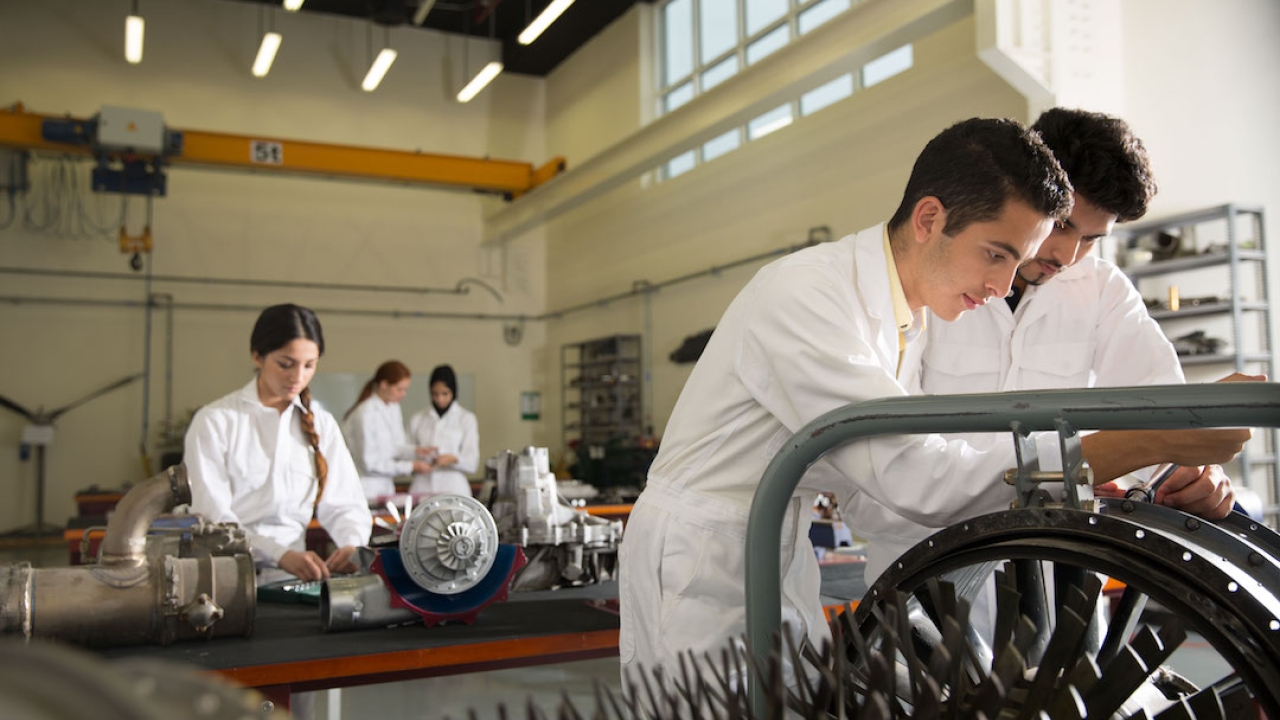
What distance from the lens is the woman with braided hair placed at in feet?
8.14

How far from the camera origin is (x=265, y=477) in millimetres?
2598

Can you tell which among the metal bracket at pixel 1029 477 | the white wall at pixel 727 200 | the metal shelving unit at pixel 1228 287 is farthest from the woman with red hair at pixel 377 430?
the metal bracket at pixel 1029 477

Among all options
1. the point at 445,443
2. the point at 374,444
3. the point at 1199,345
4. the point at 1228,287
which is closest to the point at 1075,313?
the point at 1199,345

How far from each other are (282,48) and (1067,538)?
10547 millimetres

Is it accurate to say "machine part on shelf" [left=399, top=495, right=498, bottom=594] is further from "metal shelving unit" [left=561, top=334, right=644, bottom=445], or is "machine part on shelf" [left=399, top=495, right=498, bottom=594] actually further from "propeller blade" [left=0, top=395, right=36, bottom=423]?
"propeller blade" [left=0, top=395, right=36, bottom=423]

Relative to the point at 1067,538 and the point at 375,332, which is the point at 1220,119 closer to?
the point at 1067,538

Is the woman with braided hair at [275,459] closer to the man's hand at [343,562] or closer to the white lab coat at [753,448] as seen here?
the man's hand at [343,562]

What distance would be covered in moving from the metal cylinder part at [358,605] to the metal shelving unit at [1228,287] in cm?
424

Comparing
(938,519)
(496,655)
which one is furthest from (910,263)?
(496,655)

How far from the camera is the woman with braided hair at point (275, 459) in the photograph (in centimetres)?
248

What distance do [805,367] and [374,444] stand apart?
548 centimetres

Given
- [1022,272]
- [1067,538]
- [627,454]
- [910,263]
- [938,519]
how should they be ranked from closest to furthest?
[1067,538] → [938,519] → [910,263] → [1022,272] → [627,454]

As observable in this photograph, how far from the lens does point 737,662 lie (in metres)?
0.75

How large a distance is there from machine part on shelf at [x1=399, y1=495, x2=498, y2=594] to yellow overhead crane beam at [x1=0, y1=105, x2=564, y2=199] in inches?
282
